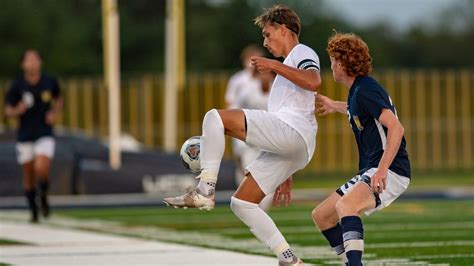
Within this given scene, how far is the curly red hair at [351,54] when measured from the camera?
9.29 meters

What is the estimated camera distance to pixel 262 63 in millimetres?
9398

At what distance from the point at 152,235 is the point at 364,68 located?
6024mm

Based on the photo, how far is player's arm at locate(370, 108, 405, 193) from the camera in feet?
29.0

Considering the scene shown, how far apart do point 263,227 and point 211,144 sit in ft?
2.28

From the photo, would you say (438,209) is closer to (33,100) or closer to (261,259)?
(33,100)

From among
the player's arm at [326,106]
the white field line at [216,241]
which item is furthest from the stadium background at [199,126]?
the player's arm at [326,106]

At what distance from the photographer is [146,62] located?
4775cm

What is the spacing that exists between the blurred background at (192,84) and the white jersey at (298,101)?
301 centimetres

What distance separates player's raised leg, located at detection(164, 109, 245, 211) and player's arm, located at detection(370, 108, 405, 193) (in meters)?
1.04

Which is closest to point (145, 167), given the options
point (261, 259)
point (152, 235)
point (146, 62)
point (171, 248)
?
point (152, 235)

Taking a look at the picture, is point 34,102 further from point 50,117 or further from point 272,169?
point 272,169

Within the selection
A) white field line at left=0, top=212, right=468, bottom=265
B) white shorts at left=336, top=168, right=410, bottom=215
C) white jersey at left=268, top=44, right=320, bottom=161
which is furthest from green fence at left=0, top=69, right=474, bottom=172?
white shorts at left=336, top=168, right=410, bottom=215

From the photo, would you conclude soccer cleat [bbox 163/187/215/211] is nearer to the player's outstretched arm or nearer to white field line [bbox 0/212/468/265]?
white field line [bbox 0/212/468/265]

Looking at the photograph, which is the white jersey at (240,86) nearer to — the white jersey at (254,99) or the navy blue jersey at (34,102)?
the white jersey at (254,99)
